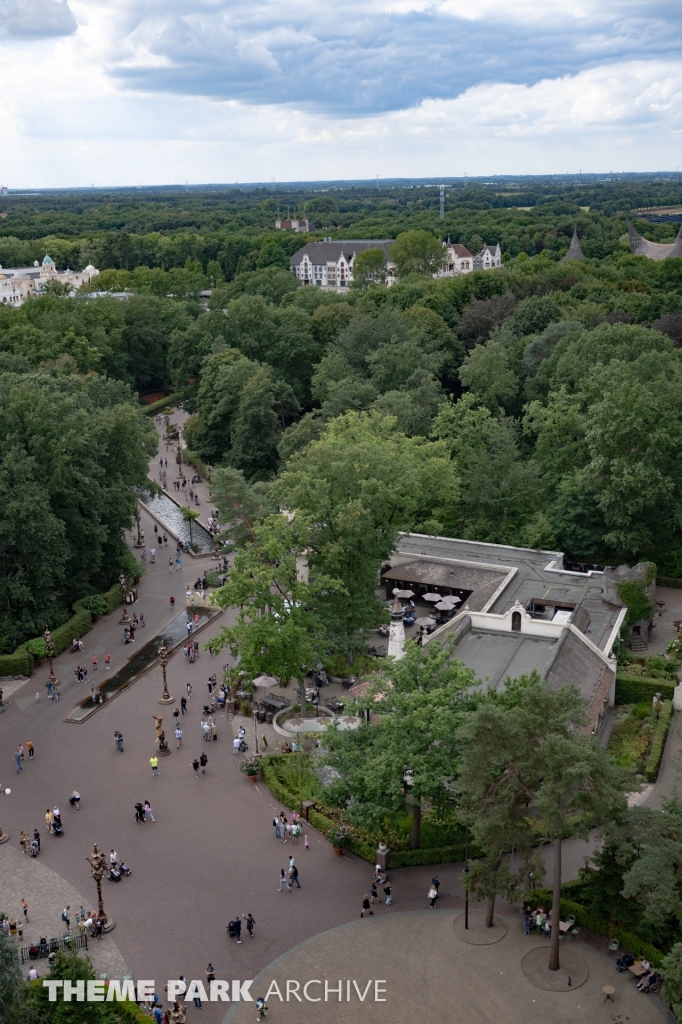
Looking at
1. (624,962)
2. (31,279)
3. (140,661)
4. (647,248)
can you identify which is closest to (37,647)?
(140,661)

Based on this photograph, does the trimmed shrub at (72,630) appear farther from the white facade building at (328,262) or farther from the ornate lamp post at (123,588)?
the white facade building at (328,262)

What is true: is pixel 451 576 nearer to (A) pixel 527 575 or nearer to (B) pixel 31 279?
(A) pixel 527 575

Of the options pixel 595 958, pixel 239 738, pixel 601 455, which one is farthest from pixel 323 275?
pixel 595 958

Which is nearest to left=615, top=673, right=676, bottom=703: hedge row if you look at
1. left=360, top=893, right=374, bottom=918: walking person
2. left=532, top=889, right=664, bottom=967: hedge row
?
left=532, top=889, right=664, bottom=967: hedge row

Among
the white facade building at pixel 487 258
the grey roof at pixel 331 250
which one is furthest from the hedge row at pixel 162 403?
the white facade building at pixel 487 258

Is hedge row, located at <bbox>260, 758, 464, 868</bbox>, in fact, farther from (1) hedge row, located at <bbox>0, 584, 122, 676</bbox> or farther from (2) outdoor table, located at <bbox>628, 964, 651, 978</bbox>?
(1) hedge row, located at <bbox>0, 584, 122, 676</bbox>
